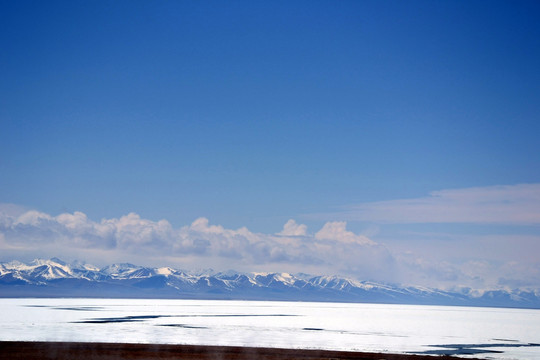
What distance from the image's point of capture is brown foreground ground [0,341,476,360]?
2052 inches

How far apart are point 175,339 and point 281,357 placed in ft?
67.6

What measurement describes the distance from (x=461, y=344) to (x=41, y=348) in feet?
152

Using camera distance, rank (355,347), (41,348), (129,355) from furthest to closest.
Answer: (355,347) → (41,348) → (129,355)

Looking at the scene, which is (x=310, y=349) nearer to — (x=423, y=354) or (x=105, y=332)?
(x=423, y=354)

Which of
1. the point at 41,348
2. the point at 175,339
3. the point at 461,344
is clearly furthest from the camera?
the point at 461,344

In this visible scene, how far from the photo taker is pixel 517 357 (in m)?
63.3

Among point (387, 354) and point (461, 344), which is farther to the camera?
point (461, 344)

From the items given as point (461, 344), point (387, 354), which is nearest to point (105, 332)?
point (387, 354)

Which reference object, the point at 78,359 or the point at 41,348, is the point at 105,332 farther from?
the point at 78,359

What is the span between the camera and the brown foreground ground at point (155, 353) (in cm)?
5212

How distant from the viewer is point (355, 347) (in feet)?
219

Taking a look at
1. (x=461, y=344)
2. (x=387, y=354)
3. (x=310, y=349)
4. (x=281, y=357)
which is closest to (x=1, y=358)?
(x=281, y=357)

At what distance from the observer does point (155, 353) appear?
54.6m

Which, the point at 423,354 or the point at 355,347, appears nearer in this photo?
the point at 423,354
